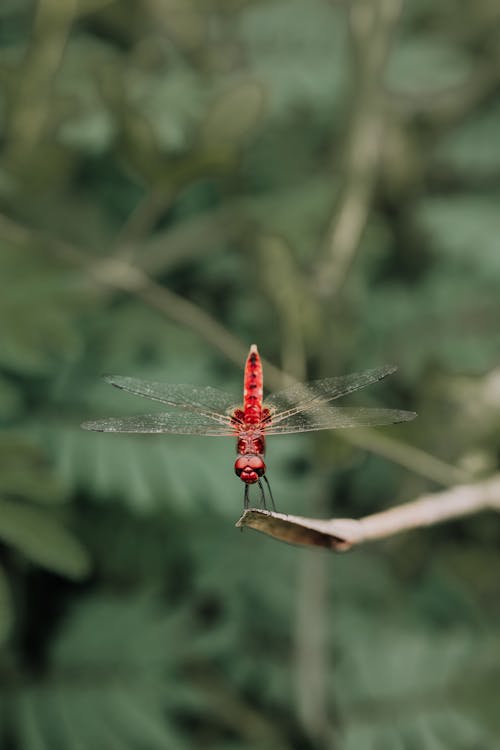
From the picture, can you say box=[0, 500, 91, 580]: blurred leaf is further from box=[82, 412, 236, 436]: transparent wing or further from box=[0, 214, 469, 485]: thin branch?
box=[0, 214, 469, 485]: thin branch

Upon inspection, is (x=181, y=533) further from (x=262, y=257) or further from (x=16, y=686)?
(x=262, y=257)

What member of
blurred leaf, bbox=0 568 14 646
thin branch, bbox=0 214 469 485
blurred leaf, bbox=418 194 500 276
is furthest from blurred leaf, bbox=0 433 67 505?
blurred leaf, bbox=418 194 500 276

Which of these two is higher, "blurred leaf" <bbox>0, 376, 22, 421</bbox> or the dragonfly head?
"blurred leaf" <bbox>0, 376, 22, 421</bbox>

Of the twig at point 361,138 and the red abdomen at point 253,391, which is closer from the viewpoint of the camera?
the red abdomen at point 253,391

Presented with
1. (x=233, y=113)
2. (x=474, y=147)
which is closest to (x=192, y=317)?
(x=233, y=113)

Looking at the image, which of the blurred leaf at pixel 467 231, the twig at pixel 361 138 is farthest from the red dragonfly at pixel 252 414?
the blurred leaf at pixel 467 231

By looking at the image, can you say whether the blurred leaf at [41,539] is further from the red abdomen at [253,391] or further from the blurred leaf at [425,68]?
the blurred leaf at [425,68]
